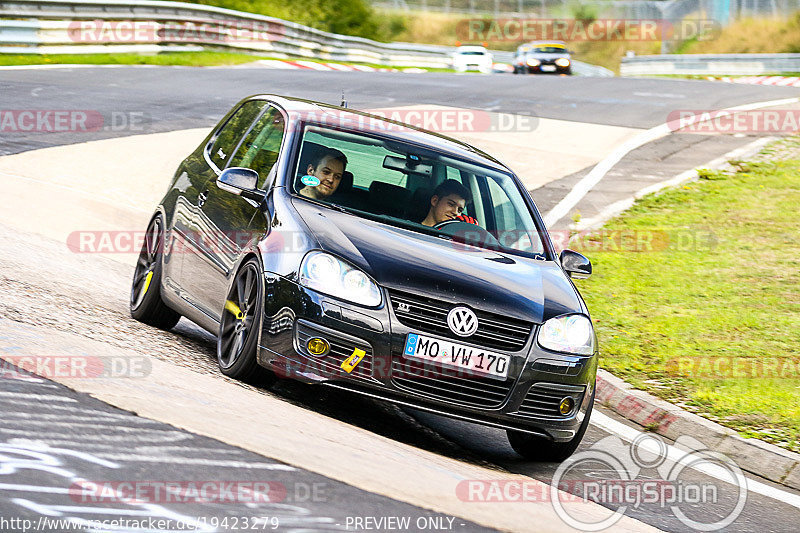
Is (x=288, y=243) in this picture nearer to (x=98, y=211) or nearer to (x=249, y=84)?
(x=98, y=211)

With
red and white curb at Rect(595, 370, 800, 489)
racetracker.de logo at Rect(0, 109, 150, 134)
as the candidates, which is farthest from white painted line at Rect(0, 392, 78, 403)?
racetracker.de logo at Rect(0, 109, 150, 134)

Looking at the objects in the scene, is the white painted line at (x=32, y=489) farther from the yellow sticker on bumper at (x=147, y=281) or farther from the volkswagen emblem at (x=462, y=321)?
the yellow sticker on bumper at (x=147, y=281)

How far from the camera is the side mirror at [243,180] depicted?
690 cm

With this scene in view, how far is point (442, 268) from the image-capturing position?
627cm

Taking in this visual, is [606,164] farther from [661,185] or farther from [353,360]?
[353,360]

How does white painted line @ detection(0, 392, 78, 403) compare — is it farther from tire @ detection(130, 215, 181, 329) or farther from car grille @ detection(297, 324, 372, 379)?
tire @ detection(130, 215, 181, 329)

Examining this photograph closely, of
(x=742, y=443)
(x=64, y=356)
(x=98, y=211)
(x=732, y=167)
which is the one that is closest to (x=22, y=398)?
Result: (x=64, y=356)

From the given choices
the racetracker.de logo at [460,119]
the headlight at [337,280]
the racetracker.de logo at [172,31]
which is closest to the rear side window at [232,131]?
the headlight at [337,280]

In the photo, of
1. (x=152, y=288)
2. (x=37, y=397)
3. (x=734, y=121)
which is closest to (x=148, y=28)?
(x=734, y=121)

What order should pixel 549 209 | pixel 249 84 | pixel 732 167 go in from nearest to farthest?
pixel 549 209, pixel 732 167, pixel 249 84

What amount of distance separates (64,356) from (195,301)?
1.37 m

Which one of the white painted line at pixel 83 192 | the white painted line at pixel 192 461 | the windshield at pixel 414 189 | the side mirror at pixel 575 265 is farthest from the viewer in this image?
the white painted line at pixel 83 192

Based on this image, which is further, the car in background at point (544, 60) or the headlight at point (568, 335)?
the car in background at point (544, 60)

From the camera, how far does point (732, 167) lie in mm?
17578
